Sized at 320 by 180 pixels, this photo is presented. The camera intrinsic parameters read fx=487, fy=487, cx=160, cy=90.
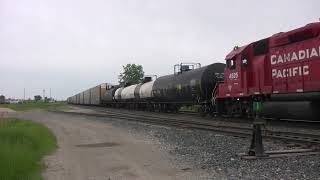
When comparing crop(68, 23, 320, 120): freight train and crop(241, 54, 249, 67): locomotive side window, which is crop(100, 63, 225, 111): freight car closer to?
crop(68, 23, 320, 120): freight train

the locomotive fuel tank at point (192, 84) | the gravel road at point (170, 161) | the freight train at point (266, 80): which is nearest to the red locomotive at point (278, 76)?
the freight train at point (266, 80)

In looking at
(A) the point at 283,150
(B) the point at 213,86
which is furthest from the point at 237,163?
(B) the point at 213,86

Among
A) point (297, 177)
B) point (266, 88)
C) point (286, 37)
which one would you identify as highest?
point (286, 37)

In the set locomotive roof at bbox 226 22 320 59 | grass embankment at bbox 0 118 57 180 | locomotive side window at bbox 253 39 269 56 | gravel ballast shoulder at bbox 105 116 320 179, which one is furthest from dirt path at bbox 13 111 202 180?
locomotive side window at bbox 253 39 269 56

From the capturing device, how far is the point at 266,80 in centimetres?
2103

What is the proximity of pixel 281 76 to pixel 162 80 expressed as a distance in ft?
62.2

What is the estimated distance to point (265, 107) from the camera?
2028 cm

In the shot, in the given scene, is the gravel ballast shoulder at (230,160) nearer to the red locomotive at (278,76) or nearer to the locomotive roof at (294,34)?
the red locomotive at (278,76)

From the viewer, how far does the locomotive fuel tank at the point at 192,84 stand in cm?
2866

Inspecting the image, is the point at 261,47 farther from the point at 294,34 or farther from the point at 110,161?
the point at 110,161

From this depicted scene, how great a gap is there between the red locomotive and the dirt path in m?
5.90

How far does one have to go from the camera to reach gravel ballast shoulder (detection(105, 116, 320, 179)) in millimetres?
9266

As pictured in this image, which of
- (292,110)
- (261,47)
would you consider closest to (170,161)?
(292,110)

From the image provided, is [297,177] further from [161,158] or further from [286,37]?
[286,37]
